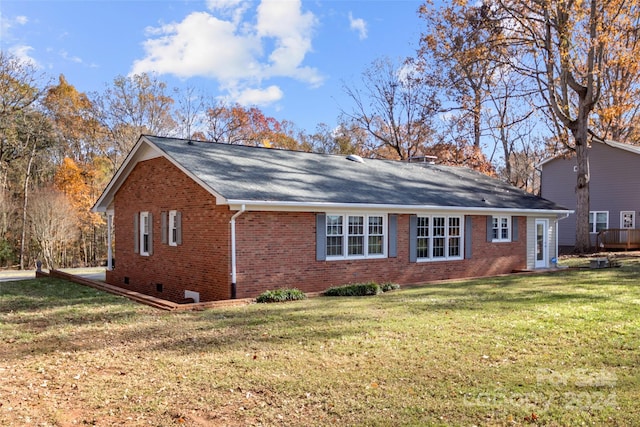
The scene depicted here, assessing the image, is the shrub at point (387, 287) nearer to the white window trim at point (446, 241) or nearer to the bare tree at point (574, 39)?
the white window trim at point (446, 241)

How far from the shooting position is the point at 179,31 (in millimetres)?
24641

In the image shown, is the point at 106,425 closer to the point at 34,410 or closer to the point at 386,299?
the point at 34,410

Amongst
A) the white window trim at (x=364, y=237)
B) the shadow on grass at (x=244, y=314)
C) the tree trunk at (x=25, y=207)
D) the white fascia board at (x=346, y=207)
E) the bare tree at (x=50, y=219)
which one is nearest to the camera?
the shadow on grass at (x=244, y=314)

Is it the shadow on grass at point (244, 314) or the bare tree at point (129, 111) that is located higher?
the bare tree at point (129, 111)

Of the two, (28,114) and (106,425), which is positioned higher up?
(28,114)

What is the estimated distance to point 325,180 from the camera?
1560 centimetres

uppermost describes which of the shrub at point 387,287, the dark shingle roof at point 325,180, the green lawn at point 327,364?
the dark shingle roof at point 325,180

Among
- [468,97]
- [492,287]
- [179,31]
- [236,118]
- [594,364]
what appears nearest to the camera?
[594,364]

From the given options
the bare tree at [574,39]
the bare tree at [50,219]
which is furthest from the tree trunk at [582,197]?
the bare tree at [50,219]

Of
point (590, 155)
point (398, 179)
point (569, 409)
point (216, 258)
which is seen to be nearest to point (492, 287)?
point (398, 179)

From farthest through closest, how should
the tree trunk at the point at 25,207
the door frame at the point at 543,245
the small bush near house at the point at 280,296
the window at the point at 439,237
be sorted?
the tree trunk at the point at 25,207 → the door frame at the point at 543,245 → the window at the point at 439,237 → the small bush near house at the point at 280,296

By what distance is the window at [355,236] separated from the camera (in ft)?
46.7

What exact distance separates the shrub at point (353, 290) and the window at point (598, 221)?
79.5ft

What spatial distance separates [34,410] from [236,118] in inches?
1354
